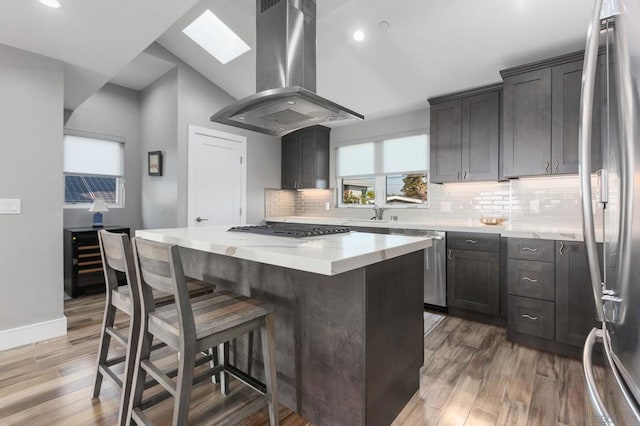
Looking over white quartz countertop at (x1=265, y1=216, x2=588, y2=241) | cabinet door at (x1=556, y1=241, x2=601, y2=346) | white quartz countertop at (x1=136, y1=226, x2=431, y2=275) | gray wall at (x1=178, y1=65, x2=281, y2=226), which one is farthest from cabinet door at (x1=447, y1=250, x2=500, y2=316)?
gray wall at (x1=178, y1=65, x2=281, y2=226)

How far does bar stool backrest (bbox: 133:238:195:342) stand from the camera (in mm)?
1207

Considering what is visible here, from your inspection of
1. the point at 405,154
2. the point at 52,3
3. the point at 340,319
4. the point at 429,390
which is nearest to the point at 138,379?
the point at 340,319

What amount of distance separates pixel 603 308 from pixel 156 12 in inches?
119

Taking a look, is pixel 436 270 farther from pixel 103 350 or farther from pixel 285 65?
pixel 103 350

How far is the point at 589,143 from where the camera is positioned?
81 cm

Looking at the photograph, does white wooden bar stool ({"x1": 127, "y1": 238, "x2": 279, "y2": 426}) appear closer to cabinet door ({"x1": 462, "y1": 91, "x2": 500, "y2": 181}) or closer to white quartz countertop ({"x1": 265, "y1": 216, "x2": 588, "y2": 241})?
white quartz countertop ({"x1": 265, "y1": 216, "x2": 588, "y2": 241})

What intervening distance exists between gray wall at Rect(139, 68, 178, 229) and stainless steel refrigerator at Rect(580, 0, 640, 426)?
4.08 m

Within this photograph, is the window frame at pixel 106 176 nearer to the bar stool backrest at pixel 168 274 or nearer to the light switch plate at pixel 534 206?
the bar stool backrest at pixel 168 274

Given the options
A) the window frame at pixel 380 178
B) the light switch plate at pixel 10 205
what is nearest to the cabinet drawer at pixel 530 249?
the window frame at pixel 380 178

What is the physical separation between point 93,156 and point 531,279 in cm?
561

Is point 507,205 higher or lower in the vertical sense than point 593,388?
higher

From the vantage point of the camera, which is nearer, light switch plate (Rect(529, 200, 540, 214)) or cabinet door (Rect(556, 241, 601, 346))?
cabinet door (Rect(556, 241, 601, 346))

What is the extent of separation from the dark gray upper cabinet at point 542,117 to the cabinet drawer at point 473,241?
2.17 ft

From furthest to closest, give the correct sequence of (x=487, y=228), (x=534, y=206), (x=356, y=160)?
(x=356, y=160)
(x=534, y=206)
(x=487, y=228)
